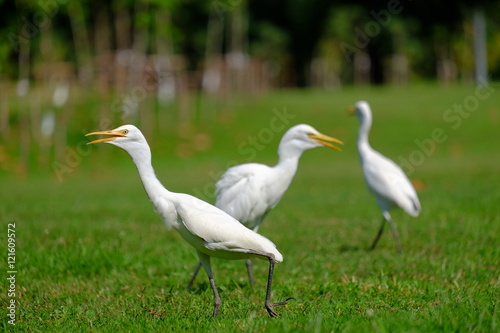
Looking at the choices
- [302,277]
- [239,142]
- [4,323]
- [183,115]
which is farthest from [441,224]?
[183,115]

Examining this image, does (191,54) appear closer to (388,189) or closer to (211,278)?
(388,189)

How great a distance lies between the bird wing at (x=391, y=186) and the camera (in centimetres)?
741

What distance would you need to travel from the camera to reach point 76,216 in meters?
9.70

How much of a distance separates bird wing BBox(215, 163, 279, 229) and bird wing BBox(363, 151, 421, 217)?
1.81 meters

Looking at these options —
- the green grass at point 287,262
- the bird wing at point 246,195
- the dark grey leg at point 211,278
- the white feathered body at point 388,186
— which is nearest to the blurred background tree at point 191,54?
the green grass at point 287,262

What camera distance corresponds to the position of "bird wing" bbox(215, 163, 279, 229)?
20.0ft

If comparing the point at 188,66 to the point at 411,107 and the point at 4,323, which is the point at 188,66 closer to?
the point at 411,107

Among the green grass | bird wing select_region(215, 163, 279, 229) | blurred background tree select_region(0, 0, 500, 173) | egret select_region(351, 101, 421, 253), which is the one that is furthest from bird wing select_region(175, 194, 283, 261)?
blurred background tree select_region(0, 0, 500, 173)

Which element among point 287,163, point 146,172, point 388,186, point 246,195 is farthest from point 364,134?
point 146,172

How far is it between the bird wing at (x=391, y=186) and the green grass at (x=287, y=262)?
0.47 meters

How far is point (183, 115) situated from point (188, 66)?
26.6 metres

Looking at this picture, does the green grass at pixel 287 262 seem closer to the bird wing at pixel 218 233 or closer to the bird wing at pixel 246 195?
the bird wing at pixel 218 233

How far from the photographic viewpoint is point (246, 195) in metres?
6.09

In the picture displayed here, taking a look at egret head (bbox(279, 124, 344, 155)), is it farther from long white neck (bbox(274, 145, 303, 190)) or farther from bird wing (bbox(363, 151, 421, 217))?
bird wing (bbox(363, 151, 421, 217))
